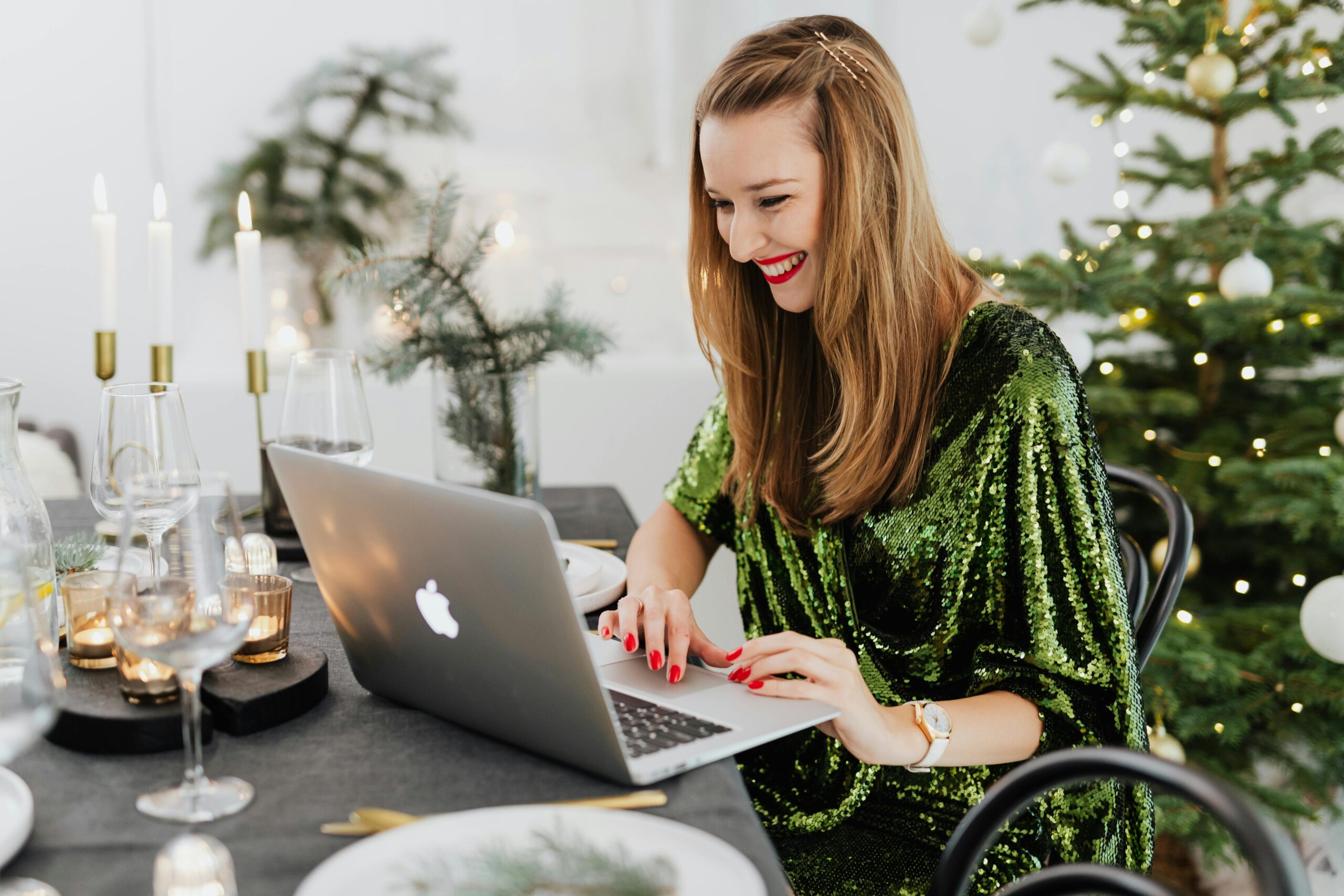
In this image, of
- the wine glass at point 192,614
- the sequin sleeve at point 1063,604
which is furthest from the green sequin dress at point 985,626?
the wine glass at point 192,614

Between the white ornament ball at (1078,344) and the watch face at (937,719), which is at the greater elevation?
the white ornament ball at (1078,344)

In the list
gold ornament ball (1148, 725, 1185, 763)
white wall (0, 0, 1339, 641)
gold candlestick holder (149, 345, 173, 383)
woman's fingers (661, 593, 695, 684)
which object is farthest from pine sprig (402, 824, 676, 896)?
white wall (0, 0, 1339, 641)

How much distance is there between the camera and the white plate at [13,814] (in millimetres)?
598

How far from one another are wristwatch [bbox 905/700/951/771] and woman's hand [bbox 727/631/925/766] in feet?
0.15

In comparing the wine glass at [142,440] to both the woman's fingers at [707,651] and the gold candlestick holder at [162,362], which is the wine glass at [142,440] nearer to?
the gold candlestick holder at [162,362]

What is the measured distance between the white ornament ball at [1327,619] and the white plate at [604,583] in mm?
1134

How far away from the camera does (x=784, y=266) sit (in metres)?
1.20

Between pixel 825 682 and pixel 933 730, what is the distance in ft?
0.49

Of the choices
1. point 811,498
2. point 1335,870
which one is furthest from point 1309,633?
point 811,498

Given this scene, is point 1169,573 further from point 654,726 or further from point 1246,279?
point 1246,279

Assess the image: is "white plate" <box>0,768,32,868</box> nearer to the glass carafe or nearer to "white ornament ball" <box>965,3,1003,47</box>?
the glass carafe

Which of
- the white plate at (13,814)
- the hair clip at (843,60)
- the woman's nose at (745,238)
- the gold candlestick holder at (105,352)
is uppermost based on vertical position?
the hair clip at (843,60)

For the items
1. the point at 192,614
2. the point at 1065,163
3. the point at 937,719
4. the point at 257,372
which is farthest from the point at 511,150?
the point at 192,614

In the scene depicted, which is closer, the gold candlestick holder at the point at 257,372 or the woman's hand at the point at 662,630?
the woman's hand at the point at 662,630
